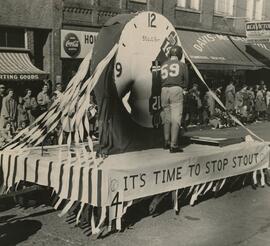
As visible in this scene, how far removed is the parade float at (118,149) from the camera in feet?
19.8

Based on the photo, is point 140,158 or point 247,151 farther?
Answer: point 247,151

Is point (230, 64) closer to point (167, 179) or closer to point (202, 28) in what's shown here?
point (202, 28)

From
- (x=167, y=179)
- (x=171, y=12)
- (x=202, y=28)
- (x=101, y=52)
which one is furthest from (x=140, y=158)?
(x=202, y=28)

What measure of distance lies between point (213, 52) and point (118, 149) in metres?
15.8

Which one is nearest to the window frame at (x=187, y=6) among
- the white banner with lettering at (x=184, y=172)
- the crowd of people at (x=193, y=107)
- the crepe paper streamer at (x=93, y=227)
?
the crowd of people at (x=193, y=107)

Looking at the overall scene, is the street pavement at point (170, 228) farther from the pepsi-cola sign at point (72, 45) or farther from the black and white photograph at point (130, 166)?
the pepsi-cola sign at point (72, 45)

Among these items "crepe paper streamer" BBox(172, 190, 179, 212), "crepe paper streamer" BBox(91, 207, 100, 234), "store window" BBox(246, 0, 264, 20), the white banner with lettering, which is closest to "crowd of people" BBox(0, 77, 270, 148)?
the white banner with lettering

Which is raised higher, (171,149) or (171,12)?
(171,12)

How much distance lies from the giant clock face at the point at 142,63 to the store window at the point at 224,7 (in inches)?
687

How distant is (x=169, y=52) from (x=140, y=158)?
6.56 feet

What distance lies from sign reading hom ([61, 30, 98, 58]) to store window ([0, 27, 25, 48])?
145 centimetres

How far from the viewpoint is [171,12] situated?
2128 cm

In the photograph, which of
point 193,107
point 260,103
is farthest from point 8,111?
point 260,103

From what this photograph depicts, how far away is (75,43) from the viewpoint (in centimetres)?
1694
